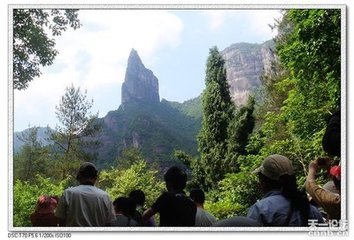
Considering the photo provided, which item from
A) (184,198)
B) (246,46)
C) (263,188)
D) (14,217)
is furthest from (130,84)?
(263,188)

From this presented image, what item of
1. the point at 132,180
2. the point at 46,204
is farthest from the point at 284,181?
the point at 132,180

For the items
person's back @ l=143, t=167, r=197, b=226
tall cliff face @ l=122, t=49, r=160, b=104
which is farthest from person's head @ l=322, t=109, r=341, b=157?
tall cliff face @ l=122, t=49, r=160, b=104

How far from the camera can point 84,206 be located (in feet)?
8.05

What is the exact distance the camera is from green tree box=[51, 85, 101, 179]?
4215 millimetres

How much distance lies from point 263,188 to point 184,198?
25.2 inches

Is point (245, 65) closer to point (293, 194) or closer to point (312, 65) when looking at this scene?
point (312, 65)

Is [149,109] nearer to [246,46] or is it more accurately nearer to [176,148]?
[176,148]

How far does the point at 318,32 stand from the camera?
13.9ft

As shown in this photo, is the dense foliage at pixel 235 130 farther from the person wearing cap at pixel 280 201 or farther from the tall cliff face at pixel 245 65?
the person wearing cap at pixel 280 201

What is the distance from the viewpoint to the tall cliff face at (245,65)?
479cm

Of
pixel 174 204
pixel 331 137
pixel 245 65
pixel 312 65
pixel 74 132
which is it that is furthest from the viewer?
pixel 245 65

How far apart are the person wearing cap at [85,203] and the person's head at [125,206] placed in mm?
152

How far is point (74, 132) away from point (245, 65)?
7.73ft
